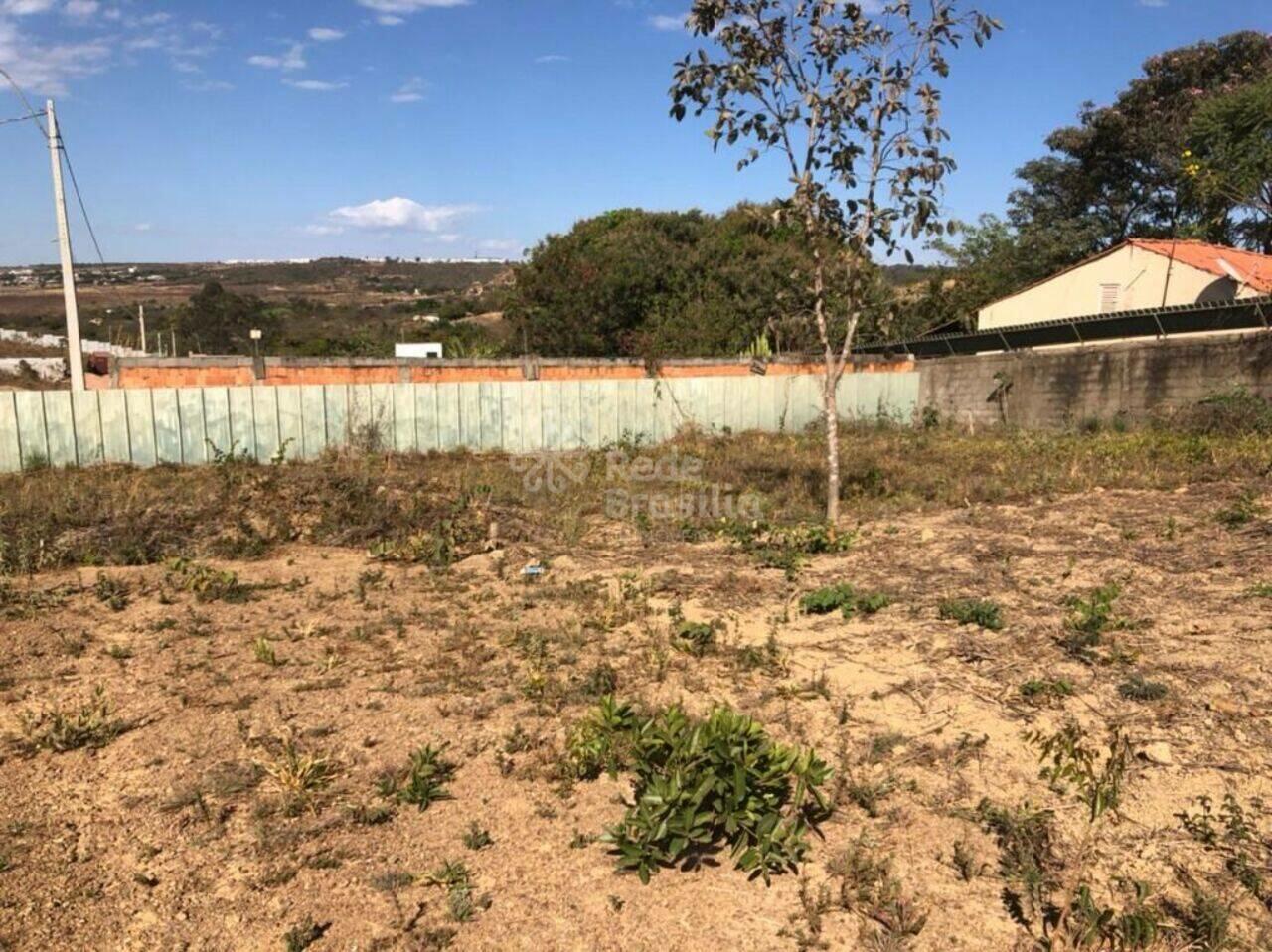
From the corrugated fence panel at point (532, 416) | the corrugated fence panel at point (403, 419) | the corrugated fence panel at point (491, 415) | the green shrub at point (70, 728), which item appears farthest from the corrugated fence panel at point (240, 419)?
the green shrub at point (70, 728)

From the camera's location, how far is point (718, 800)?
2.81 m

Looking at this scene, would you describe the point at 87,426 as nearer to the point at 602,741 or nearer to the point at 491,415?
the point at 491,415

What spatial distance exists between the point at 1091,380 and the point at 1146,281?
630cm

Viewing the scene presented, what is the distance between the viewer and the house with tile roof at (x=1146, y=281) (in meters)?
16.3

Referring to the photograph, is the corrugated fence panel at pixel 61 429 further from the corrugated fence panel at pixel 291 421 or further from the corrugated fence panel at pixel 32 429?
the corrugated fence panel at pixel 291 421

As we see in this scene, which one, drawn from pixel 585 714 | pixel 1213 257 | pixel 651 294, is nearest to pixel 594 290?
pixel 651 294

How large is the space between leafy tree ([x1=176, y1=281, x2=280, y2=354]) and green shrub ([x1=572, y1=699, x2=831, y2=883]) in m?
36.3

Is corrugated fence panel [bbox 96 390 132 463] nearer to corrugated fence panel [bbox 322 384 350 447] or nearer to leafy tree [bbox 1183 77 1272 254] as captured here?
corrugated fence panel [bbox 322 384 350 447]

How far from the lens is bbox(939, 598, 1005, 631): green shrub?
15.9ft

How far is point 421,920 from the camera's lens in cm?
253

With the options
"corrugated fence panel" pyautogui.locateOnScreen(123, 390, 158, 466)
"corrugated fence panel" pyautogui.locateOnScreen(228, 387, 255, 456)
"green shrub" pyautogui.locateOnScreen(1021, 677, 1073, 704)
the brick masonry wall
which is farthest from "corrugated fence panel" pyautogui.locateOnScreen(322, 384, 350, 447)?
the brick masonry wall

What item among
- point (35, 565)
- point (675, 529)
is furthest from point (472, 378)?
point (35, 565)

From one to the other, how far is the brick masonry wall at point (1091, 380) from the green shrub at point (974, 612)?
9.16 m

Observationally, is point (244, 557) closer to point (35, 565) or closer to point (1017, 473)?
point (35, 565)
